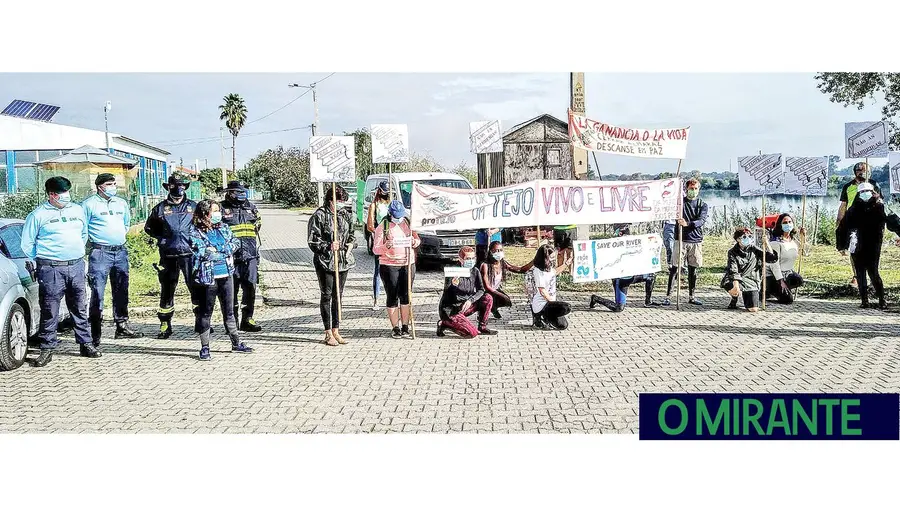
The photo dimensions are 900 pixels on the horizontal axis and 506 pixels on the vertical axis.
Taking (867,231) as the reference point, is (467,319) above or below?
below

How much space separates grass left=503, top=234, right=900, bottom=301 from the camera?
12546 millimetres

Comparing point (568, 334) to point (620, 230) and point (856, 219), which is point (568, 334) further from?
point (856, 219)

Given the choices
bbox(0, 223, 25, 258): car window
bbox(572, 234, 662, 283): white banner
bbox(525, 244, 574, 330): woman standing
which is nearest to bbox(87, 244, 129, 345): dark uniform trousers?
bbox(0, 223, 25, 258): car window

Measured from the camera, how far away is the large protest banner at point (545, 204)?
9.66 m

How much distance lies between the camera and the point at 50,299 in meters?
8.13

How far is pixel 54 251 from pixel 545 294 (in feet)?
19.0

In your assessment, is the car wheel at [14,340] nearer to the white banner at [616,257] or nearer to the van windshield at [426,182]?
the white banner at [616,257]

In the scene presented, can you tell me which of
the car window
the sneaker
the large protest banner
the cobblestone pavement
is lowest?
the cobblestone pavement

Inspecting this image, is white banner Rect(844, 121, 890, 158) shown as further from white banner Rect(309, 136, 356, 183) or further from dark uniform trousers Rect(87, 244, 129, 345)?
dark uniform trousers Rect(87, 244, 129, 345)

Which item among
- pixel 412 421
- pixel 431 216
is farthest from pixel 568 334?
pixel 412 421

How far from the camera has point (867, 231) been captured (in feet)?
35.7

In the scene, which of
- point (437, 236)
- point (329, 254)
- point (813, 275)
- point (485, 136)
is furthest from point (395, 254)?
point (813, 275)

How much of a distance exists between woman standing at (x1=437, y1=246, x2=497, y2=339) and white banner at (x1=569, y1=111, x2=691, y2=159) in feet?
8.22

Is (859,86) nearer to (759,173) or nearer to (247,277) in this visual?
(759,173)
